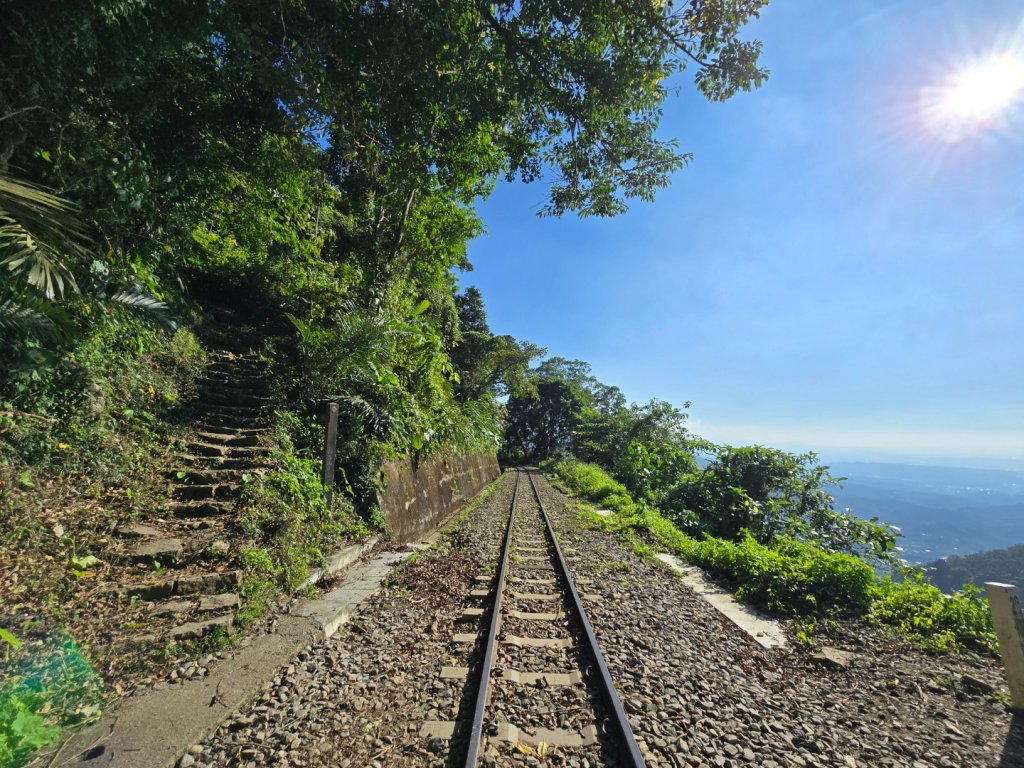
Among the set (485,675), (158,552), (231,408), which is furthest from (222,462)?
(485,675)

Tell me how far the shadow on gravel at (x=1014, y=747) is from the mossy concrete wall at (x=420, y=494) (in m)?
6.97

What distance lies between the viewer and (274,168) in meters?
6.76

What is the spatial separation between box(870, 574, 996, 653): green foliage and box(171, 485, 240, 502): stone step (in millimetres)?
7580

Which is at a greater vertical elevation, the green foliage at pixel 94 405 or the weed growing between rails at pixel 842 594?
the green foliage at pixel 94 405

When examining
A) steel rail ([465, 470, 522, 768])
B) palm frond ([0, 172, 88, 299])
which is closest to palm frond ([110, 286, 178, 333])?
palm frond ([0, 172, 88, 299])

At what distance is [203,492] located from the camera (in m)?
4.71

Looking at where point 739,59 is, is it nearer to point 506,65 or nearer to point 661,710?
point 506,65

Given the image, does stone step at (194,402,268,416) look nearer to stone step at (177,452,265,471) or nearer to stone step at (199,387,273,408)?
stone step at (199,387,273,408)

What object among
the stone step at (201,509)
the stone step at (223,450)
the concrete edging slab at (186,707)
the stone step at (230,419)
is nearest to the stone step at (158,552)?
the stone step at (201,509)

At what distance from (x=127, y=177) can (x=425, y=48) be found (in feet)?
12.5

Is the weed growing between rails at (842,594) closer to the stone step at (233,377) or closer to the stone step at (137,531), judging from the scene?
the stone step at (137,531)

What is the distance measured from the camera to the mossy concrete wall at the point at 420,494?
7.41 metres

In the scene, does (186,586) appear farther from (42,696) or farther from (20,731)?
(20,731)

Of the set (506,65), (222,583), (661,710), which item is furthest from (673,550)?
(506,65)
